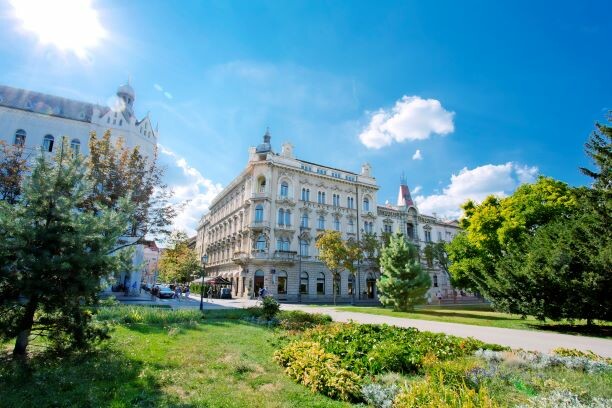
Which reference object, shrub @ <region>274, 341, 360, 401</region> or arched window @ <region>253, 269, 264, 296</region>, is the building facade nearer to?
arched window @ <region>253, 269, 264, 296</region>

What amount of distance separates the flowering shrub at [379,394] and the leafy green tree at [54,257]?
6.14m

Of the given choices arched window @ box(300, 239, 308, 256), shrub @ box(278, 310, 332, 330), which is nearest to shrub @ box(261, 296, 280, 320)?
shrub @ box(278, 310, 332, 330)

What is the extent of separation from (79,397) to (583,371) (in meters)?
10.4

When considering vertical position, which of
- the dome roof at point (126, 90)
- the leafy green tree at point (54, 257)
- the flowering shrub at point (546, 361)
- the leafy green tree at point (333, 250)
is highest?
the dome roof at point (126, 90)

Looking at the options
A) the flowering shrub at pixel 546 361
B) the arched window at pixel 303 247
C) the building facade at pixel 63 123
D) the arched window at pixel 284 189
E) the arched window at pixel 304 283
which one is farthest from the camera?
the arched window at pixel 284 189

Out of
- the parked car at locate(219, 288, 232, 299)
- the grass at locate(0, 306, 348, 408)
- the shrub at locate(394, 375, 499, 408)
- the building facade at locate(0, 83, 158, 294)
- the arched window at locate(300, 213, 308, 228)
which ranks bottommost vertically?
the parked car at locate(219, 288, 232, 299)

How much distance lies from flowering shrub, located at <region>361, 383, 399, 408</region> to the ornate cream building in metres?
35.4

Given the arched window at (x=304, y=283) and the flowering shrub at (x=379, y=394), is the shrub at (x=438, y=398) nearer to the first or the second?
the flowering shrub at (x=379, y=394)

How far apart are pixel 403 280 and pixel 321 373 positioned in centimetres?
2269

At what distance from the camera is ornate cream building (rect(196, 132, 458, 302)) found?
43.0 m

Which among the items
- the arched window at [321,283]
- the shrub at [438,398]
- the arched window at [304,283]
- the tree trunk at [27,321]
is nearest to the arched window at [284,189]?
the arched window at [304,283]

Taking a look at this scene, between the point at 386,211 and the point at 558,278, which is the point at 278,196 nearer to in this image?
the point at 386,211

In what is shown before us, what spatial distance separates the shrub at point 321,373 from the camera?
5992mm

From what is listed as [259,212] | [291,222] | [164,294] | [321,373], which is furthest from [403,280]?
[164,294]
